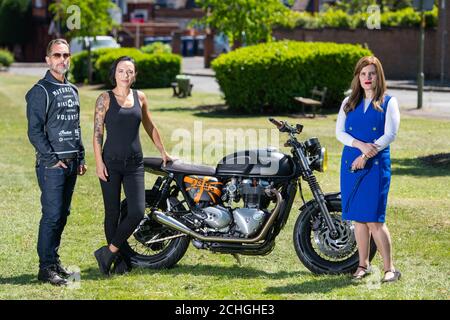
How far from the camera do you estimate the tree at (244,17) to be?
32469 mm

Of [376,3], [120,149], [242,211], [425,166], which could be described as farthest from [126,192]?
[376,3]

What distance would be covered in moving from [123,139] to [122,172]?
0.94ft

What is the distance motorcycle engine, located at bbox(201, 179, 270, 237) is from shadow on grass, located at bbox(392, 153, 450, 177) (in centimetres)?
732

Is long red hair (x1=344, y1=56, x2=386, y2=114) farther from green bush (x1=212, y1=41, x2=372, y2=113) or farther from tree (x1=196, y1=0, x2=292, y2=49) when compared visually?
tree (x1=196, y1=0, x2=292, y2=49)

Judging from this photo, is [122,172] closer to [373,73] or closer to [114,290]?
[114,290]

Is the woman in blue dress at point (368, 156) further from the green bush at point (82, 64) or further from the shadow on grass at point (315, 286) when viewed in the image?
the green bush at point (82, 64)

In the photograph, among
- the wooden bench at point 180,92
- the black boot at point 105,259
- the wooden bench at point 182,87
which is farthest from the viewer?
the wooden bench at point 180,92

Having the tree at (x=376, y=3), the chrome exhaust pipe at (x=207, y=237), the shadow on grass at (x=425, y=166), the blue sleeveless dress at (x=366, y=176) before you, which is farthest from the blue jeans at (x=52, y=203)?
the tree at (x=376, y=3)

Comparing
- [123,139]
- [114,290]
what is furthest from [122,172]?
[114,290]

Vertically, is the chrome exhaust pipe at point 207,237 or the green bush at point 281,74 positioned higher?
the green bush at point 281,74

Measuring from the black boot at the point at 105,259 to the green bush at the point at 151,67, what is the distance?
108 feet

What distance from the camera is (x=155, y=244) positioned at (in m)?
9.03

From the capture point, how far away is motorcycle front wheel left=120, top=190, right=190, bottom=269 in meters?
8.92
